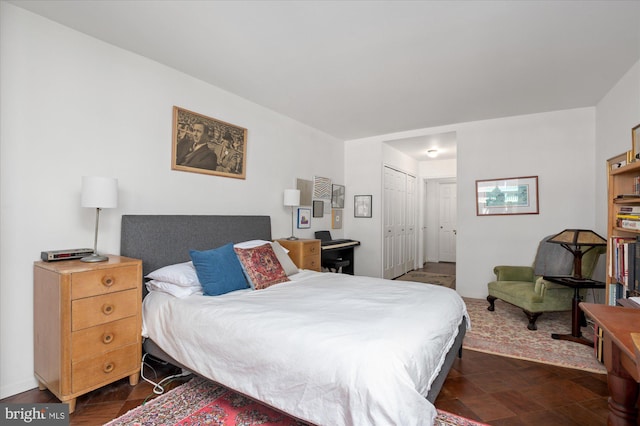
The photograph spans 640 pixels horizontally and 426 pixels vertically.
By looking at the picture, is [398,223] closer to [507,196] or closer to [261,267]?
[507,196]

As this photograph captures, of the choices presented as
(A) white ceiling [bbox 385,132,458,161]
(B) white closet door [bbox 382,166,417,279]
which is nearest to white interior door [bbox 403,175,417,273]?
(B) white closet door [bbox 382,166,417,279]

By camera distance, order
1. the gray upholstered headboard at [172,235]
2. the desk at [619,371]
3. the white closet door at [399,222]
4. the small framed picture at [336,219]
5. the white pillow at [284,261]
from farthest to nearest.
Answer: the white closet door at [399,222] → the small framed picture at [336,219] → the white pillow at [284,261] → the gray upholstered headboard at [172,235] → the desk at [619,371]

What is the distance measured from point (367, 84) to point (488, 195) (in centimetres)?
254

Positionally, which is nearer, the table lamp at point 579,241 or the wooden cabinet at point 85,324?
the wooden cabinet at point 85,324

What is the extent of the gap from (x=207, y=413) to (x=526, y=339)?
2905 millimetres

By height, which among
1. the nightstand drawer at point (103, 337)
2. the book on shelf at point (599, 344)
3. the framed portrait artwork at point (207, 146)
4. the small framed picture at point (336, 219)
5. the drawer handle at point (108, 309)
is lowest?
the book on shelf at point (599, 344)

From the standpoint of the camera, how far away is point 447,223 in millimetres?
7922

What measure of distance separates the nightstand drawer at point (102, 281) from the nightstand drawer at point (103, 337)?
0.74 feet

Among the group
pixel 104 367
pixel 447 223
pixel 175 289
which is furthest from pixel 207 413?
pixel 447 223

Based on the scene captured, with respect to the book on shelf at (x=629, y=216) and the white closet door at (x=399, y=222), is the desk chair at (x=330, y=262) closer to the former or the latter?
the white closet door at (x=399, y=222)

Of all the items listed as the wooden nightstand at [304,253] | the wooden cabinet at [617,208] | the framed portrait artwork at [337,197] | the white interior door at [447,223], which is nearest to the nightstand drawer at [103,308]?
the wooden nightstand at [304,253]

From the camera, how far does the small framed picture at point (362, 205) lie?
5.46 meters

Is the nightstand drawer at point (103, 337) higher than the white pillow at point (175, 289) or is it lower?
lower

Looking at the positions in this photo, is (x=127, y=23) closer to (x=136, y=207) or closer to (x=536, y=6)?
(x=136, y=207)
